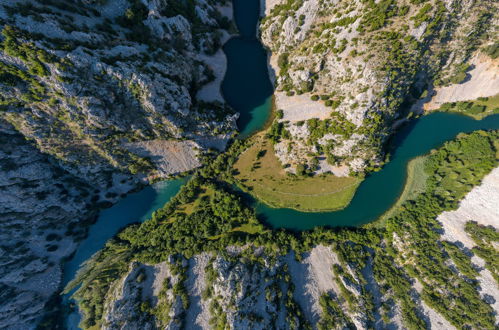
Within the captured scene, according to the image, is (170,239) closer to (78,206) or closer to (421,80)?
(78,206)

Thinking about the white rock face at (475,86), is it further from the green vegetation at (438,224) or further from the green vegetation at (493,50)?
the green vegetation at (438,224)

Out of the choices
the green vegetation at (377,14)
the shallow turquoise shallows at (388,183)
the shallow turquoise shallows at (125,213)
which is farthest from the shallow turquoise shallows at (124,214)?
the green vegetation at (377,14)

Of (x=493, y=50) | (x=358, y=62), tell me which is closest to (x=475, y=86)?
(x=493, y=50)

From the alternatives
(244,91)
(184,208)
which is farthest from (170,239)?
(244,91)

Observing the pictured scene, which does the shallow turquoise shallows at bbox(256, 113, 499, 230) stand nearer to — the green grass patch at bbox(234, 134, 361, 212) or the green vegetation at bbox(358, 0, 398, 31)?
the green grass patch at bbox(234, 134, 361, 212)

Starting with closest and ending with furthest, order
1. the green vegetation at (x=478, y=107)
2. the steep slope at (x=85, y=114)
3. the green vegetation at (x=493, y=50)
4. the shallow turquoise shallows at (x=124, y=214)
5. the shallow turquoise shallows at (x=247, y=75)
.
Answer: the steep slope at (x=85, y=114) < the green vegetation at (x=493, y=50) < the green vegetation at (x=478, y=107) < the shallow turquoise shallows at (x=124, y=214) < the shallow turquoise shallows at (x=247, y=75)

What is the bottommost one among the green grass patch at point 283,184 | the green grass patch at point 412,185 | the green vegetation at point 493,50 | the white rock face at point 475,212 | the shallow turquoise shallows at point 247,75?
the white rock face at point 475,212

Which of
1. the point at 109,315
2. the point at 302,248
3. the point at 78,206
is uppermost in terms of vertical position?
the point at 78,206
